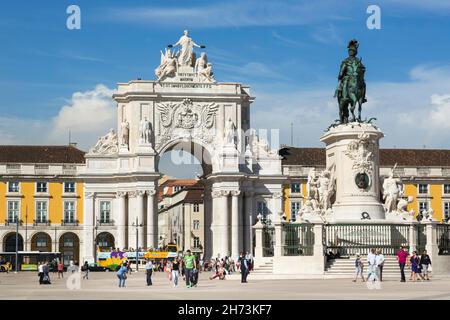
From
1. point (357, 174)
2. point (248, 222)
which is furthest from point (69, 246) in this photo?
point (357, 174)

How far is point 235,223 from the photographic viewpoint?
93.8 meters

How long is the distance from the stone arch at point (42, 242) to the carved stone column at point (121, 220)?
32.3 feet

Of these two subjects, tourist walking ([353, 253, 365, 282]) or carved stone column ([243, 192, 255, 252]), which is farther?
carved stone column ([243, 192, 255, 252])

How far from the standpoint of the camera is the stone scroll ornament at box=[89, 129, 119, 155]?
9625 centimetres

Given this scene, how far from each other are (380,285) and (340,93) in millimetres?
10934

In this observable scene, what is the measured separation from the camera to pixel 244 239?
95.2 meters

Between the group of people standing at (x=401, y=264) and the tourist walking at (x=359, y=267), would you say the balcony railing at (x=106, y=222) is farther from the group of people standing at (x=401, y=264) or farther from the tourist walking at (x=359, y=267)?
the tourist walking at (x=359, y=267)

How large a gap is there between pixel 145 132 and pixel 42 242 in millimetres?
16674

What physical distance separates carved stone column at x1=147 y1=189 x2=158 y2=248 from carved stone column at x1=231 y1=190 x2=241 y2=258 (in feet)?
22.0

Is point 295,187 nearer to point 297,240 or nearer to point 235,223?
point 235,223

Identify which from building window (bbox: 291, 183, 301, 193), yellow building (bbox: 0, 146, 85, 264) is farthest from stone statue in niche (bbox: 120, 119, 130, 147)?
building window (bbox: 291, 183, 301, 193)

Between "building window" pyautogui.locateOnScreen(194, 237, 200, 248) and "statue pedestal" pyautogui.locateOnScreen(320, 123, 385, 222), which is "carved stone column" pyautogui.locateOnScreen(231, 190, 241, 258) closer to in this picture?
"building window" pyautogui.locateOnScreen(194, 237, 200, 248)

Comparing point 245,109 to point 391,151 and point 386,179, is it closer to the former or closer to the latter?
point 391,151
